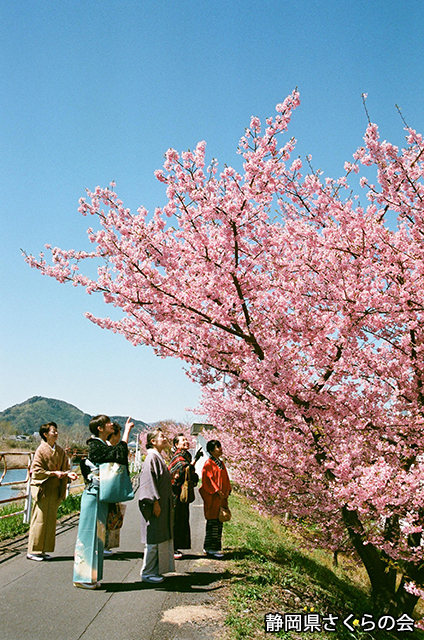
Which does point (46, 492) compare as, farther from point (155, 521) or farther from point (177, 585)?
point (177, 585)

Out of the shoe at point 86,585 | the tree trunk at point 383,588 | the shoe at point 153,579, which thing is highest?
the shoe at point 86,585

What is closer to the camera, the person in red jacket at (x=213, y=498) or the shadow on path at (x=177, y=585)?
the shadow on path at (x=177, y=585)

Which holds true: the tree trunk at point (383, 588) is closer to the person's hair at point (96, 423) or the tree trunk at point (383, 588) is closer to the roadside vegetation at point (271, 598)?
the roadside vegetation at point (271, 598)

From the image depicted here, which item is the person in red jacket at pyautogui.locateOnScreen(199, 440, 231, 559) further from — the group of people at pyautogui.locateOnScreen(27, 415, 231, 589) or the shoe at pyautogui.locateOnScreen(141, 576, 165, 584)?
the shoe at pyautogui.locateOnScreen(141, 576, 165, 584)

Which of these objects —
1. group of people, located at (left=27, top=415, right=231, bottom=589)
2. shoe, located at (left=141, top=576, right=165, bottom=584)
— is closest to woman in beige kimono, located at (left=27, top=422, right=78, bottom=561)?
group of people, located at (left=27, top=415, right=231, bottom=589)

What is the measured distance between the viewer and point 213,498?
21.2 feet

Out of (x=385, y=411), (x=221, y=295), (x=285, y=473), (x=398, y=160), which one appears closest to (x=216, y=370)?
(x=221, y=295)

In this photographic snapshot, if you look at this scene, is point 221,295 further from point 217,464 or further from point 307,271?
point 217,464

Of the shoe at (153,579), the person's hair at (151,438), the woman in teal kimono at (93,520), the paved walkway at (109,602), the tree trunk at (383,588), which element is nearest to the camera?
the paved walkway at (109,602)

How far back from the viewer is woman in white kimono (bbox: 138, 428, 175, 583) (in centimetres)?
485

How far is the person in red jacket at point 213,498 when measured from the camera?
6379 millimetres

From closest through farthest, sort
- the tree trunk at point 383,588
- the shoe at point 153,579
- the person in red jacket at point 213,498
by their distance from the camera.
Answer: the shoe at point 153,579 < the tree trunk at point 383,588 < the person in red jacket at point 213,498

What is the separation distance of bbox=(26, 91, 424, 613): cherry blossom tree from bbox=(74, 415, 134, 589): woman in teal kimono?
5.69 feet

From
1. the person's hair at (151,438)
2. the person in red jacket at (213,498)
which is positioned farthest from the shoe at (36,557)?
the person in red jacket at (213,498)
